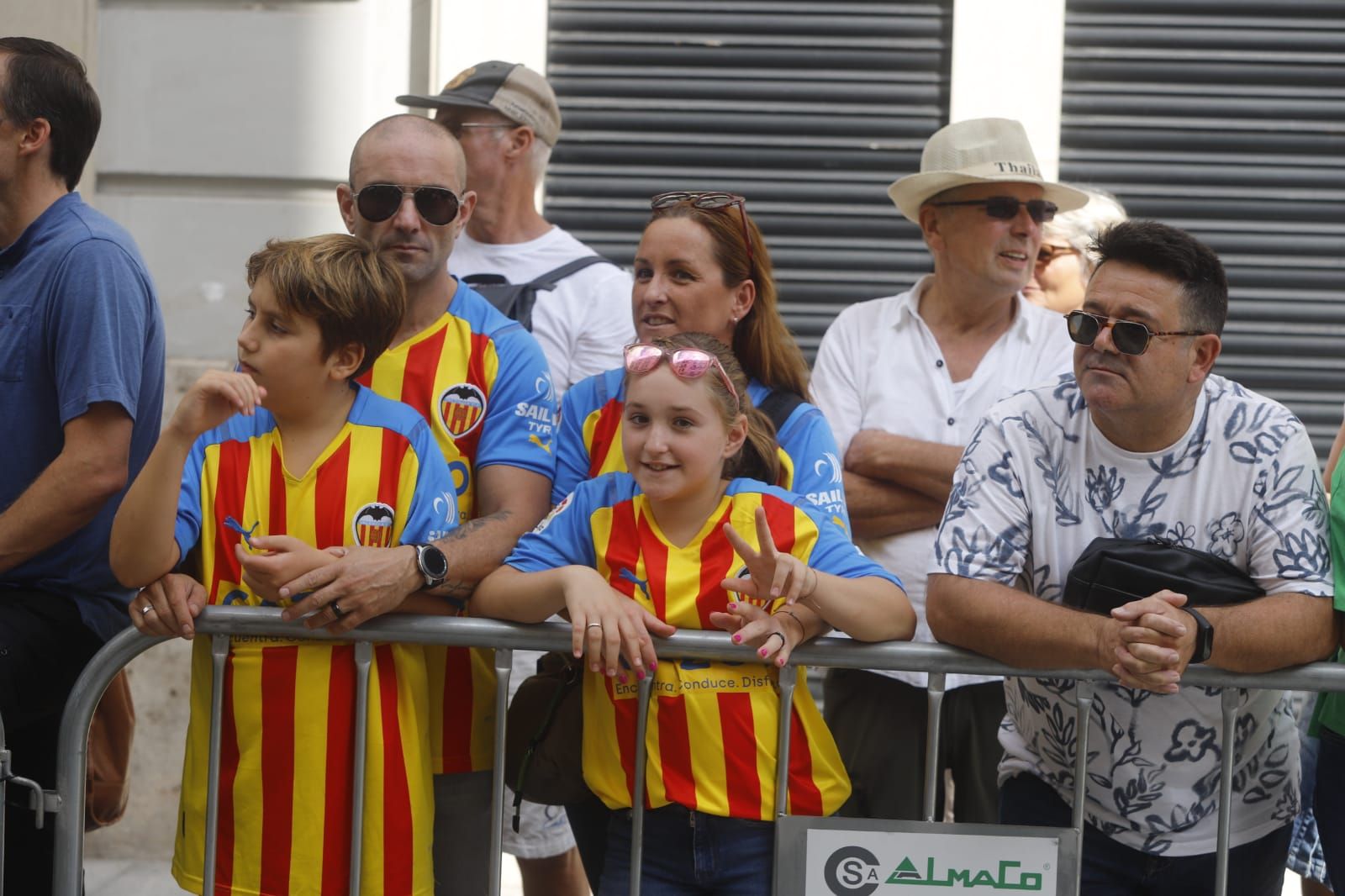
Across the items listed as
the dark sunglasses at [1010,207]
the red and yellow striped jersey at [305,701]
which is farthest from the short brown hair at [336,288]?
the dark sunglasses at [1010,207]

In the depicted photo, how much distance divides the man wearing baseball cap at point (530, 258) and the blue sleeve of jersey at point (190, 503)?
54.8 inches

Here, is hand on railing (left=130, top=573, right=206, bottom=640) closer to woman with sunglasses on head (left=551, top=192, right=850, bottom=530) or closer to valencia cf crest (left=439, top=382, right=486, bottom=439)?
valencia cf crest (left=439, top=382, right=486, bottom=439)

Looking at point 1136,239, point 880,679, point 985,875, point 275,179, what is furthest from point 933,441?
point 275,179

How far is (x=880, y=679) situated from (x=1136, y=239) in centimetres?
149

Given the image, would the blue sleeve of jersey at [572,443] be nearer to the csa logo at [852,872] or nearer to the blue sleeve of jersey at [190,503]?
the blue sleeve of jersey at [190,503]

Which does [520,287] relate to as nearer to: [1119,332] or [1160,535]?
[1119,332]

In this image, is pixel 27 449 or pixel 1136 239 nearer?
pixel 1136 239

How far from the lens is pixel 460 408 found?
3.59 metres

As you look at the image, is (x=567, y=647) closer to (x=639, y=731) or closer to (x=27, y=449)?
(x=639, y=731)

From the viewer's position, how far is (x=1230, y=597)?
3248 millimetres

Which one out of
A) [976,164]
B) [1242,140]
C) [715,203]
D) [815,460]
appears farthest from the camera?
[1242,140]

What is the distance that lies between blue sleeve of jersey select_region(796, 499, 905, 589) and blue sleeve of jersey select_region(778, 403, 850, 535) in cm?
9

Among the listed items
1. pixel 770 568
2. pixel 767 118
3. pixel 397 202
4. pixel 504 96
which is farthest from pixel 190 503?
pixel 767 118

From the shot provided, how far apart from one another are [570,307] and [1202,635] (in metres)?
2.17
